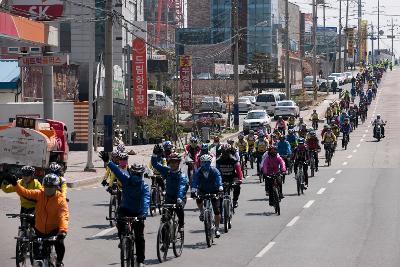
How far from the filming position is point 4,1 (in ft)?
133

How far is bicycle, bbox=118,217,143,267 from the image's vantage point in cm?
1464

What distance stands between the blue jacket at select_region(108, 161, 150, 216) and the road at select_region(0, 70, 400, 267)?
5.50 ft

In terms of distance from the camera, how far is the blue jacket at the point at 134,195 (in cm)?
Answer: 1514

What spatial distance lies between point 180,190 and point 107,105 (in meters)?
20.1

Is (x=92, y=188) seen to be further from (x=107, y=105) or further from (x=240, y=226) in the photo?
(x=240, y=226)

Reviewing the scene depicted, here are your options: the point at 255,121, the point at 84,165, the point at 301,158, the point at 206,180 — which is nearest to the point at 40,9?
the point at 84,165

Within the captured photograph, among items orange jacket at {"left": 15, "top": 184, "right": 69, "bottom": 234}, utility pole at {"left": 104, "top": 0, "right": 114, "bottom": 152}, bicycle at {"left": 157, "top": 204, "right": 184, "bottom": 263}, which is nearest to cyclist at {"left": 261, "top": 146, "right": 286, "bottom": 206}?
bicycle at {"left": 157, "top": 204, "right": 184, "bottom": 263}

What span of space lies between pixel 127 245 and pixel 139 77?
120 ft

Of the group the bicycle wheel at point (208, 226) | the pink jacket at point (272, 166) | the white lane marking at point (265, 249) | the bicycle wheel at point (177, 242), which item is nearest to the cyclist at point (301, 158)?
A: the pink jacket at point (272, 166)

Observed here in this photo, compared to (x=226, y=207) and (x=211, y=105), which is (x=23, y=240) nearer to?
(x=226, y=207)

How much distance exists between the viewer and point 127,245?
48.2ft

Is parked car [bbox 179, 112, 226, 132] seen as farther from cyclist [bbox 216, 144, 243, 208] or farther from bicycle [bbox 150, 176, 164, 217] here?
cyclist [bbox 216, 144, 243, 208]

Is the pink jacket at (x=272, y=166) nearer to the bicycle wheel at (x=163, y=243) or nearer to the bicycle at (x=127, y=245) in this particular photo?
the bicycle wheel at (x=163, y=243)

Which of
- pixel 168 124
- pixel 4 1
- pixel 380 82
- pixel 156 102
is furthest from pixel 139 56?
pixel 380 82
